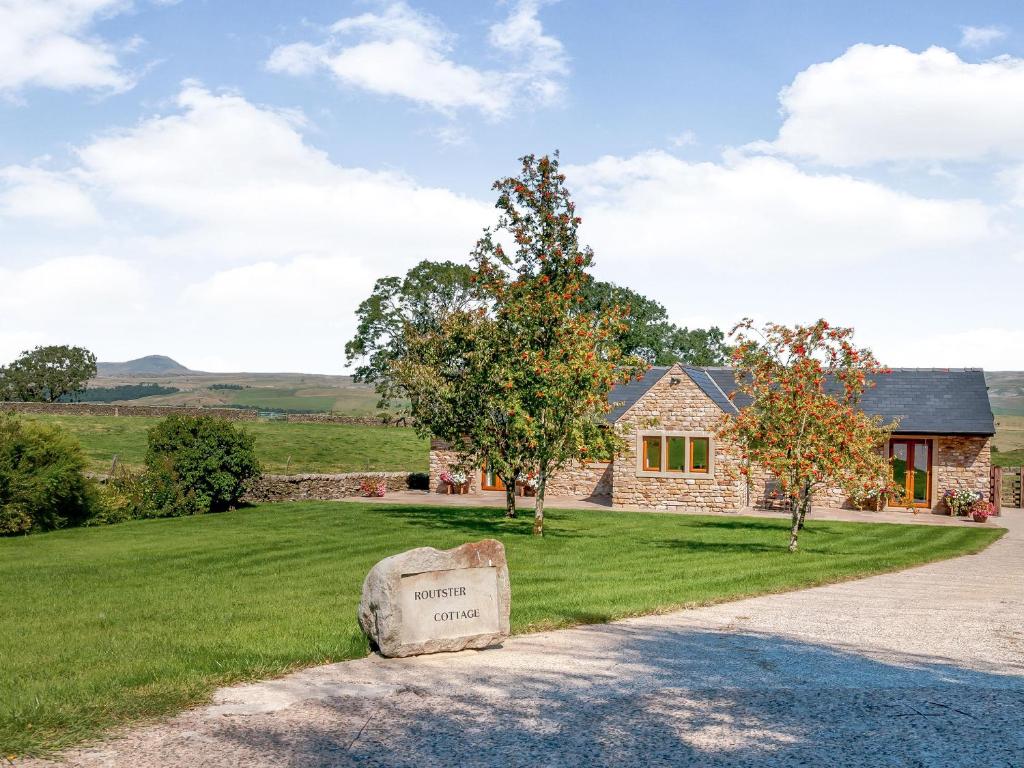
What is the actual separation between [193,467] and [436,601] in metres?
22.9

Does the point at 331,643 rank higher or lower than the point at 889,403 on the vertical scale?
lower

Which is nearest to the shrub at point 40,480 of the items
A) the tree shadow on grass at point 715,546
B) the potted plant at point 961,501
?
the tree shadow on grass at point 715,546

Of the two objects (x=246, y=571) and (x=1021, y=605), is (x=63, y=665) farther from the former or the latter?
A: (x=1021, y=605)

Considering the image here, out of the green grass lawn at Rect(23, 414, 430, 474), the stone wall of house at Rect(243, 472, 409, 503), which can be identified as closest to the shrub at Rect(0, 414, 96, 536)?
the stone wall of house at Rect(243, 472, 409, 503)

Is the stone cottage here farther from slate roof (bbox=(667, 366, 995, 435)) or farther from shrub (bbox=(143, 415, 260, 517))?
shrub (bbox=(143, 415, 260, 517))

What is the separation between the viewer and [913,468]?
1344 inches

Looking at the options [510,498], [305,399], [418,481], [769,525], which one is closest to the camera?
[769,525]

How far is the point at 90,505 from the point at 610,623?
21661 mm

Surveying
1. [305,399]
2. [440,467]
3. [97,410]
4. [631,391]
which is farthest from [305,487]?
[305,399]

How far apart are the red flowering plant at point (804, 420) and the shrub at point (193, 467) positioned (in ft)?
57.9

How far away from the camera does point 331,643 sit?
10.2 m

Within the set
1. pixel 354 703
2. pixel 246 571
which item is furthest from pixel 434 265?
pixel 354 703

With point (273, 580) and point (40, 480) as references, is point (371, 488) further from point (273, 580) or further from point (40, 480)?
point (273, 580)

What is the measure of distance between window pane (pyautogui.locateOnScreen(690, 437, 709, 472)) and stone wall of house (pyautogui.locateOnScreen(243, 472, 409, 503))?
43.1ft
